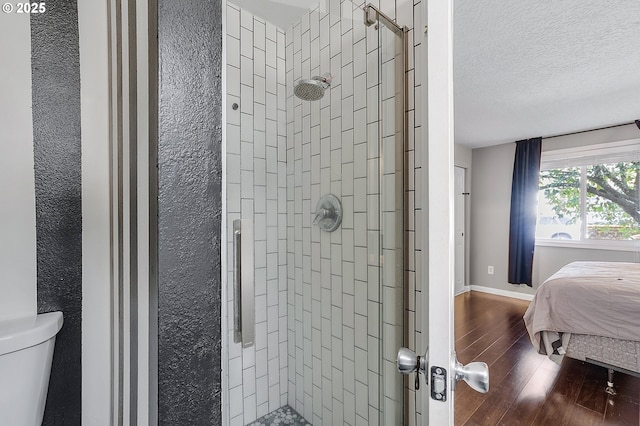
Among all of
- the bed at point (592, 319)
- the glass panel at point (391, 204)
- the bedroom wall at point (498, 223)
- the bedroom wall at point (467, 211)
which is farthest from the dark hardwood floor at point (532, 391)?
the bedroom wall at point (467, 211)

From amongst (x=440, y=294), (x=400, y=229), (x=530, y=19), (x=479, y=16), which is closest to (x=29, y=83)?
(x=440, y=294)

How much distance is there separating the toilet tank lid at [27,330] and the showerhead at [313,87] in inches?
42.7

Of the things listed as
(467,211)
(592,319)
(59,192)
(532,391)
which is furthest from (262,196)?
(467,211)

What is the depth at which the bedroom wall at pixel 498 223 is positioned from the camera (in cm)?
385

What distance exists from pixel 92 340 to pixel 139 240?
1.20 ft

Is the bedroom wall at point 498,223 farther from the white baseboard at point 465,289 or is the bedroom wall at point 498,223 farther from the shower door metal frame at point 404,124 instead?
the shower door metal frame at point 404,124

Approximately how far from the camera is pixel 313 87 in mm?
1220

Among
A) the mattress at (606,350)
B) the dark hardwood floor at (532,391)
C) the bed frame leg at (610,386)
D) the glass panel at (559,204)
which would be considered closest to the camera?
the dark hardwood floor at (532,391)

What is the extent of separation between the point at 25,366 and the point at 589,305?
2.91m

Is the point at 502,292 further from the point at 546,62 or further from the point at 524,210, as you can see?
the point at 546,62

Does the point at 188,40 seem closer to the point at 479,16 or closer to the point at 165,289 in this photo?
the point at 165,289

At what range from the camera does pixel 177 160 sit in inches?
19.9

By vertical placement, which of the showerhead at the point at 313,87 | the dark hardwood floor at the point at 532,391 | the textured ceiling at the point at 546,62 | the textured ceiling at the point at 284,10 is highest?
the textured ceiling at the point at 546,62

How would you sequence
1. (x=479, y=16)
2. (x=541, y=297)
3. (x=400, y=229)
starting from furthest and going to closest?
(x=541, y=297)
(x=479, y=16)
(x=400, y=229)
